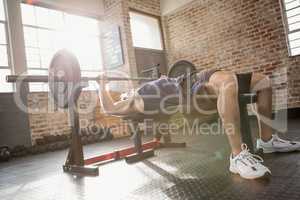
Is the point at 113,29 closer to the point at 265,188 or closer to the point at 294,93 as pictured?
the point at 294,93

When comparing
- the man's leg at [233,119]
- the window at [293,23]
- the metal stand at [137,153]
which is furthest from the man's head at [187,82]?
the window at [293,23]

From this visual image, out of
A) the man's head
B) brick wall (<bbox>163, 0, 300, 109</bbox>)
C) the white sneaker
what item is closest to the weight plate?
the man's head

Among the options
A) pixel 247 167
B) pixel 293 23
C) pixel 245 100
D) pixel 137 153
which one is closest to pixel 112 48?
pixel 293 23

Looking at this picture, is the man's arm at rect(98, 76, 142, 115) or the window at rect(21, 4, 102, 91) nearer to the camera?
the man's arm at rect(98, 76, 142, 115)

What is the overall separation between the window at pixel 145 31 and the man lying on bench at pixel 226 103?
4172 millimetres

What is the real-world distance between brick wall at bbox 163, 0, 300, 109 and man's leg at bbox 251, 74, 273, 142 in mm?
3151

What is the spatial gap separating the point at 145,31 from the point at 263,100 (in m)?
4.88

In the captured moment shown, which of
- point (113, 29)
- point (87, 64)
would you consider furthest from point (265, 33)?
point (87, 64)

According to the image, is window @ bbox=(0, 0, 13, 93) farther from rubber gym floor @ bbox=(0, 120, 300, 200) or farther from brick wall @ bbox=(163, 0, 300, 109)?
brick wall @ bbox=(163, 0, 300, 109)

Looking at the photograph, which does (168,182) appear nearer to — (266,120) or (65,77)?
(266,120)

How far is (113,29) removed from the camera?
5605mm

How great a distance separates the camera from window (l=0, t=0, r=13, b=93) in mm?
4230

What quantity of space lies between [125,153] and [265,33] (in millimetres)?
3759

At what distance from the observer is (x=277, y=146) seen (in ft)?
5.98
